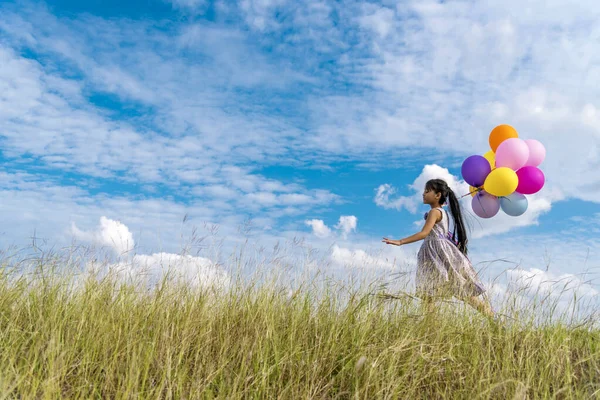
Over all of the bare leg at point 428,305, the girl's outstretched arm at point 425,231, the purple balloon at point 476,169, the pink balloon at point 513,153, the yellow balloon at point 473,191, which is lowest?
the bare leg at point 428,305

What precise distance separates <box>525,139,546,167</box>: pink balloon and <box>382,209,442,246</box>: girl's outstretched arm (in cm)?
200

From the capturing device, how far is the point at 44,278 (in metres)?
4.12

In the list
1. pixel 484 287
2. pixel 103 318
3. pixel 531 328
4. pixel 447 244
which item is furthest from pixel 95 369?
pixel 447 244

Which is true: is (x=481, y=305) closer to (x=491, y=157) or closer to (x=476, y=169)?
(x=476, y=169)

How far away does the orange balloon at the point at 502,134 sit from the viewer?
7.43 m

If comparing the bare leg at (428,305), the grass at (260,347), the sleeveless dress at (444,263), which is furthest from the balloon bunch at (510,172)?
the bare leg at (428,305)

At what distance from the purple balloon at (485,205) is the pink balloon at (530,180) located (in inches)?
15.9

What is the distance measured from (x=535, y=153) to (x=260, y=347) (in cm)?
580

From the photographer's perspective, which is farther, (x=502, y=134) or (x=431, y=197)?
(x=502, y=134)

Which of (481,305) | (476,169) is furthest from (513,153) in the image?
(481,305)

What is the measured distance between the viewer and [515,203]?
690 centimetres

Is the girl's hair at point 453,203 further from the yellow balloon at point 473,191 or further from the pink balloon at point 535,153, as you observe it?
the pink balloon at point 535,153

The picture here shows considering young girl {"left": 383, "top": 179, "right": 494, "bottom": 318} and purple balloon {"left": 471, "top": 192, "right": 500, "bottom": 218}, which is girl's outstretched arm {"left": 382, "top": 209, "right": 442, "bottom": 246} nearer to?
young girl {"left": 383, "top": 179, "right": 494, "bottom": 318}

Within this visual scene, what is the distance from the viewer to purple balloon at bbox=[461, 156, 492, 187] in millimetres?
7016
